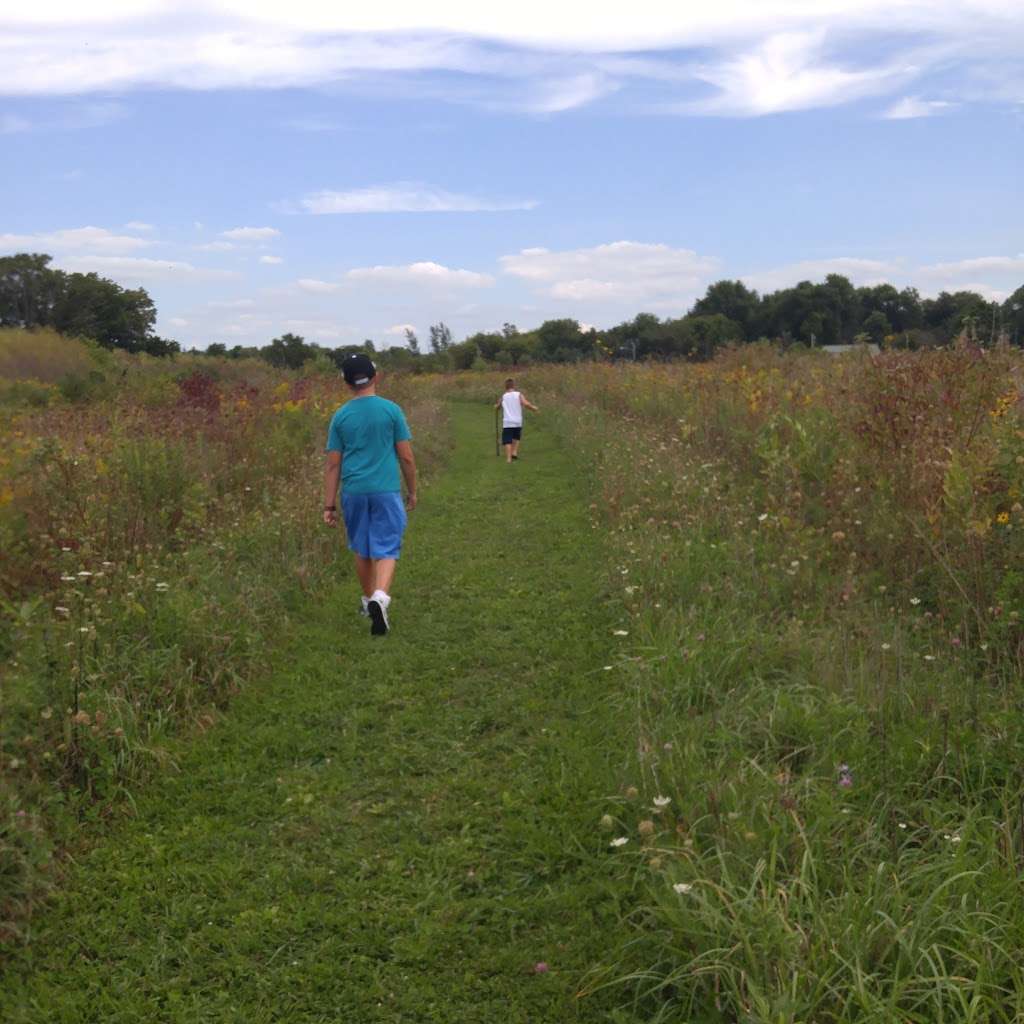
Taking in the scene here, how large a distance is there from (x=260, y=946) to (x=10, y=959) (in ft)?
2.69

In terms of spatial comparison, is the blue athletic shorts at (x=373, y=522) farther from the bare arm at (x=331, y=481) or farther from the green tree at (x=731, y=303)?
the green tree at (x=731, y=303)

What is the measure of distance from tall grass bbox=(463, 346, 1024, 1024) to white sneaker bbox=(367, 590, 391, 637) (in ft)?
5.50

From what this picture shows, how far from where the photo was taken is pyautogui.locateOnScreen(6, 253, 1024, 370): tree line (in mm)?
13228

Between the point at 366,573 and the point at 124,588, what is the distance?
5.66 feet

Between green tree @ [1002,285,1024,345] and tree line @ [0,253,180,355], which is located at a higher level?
tree line @ [0,253,180,355]

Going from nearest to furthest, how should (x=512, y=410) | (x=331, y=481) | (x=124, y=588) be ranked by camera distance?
(x=124, y=588) < (x=331, y=481) < (x=512, y=410)

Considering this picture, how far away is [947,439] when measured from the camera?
274 inches

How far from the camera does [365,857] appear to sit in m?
3.93

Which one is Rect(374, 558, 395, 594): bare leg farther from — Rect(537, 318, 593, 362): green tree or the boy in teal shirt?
Rect(537, 318, 593, 362): green tree

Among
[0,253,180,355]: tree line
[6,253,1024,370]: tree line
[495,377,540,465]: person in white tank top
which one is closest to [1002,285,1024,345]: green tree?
[6,253,1024,370]: tree line

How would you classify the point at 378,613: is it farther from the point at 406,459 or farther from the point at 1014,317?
the point at 1014,317

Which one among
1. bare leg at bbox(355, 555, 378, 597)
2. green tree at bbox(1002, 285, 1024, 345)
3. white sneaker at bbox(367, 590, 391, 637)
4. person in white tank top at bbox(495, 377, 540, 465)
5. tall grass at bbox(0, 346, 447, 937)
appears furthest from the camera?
person in white tank top at bbox(495, 377, 540, 465)

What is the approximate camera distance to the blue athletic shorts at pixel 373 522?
6.93 metres

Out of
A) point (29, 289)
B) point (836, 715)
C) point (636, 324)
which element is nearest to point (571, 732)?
point (836, 715)
